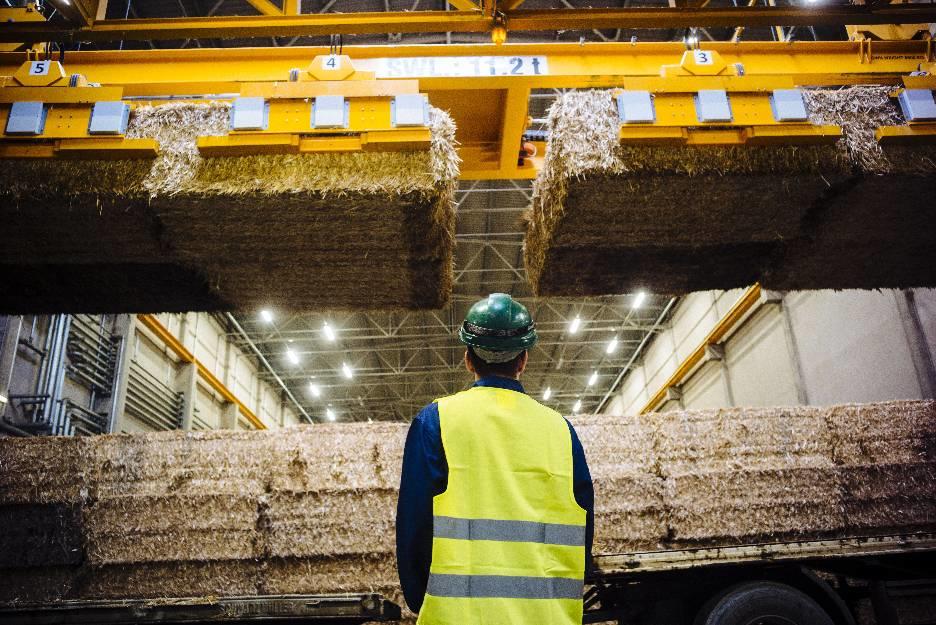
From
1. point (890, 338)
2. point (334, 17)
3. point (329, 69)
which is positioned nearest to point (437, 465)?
point (329, 69)

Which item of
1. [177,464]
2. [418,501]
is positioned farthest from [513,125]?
[177,464]

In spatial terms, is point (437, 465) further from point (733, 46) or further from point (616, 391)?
point (616, 391)

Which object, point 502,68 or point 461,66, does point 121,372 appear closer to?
point 461,66

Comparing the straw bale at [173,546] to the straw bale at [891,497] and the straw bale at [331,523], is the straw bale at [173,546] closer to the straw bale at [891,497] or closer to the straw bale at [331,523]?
the straw bale at [331,523]

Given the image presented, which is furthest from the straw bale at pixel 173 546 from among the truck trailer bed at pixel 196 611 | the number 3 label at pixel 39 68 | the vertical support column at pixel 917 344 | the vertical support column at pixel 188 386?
A: the vertical support column at pixel 188 386

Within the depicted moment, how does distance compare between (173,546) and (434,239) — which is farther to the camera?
(173,546)

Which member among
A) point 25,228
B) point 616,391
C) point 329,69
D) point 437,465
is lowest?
point 437,465

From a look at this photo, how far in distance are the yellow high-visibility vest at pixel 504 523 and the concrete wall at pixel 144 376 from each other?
30.0 feet

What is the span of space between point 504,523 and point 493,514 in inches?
2.0

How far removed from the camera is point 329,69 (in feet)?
14.5

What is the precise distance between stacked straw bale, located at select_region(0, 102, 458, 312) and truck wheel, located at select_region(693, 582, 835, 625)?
→ 3454 mm

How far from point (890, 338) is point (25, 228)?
11.3 metres

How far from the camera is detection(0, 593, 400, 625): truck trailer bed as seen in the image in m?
4.79

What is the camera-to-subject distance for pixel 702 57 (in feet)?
15.1
